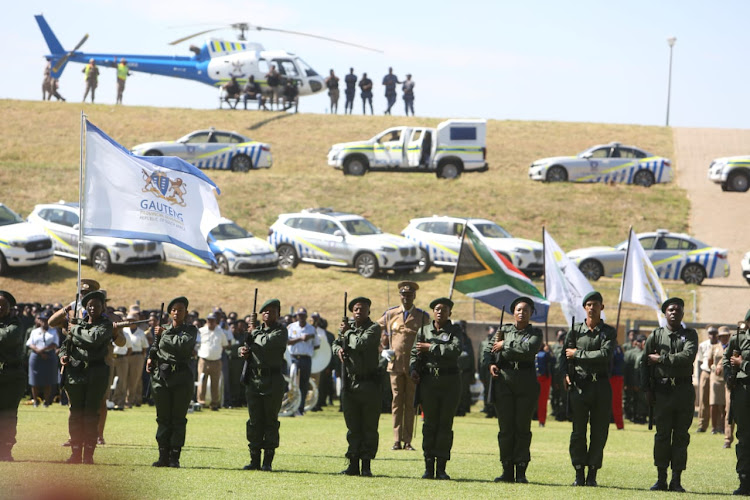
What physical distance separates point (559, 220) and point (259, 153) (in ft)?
39.7

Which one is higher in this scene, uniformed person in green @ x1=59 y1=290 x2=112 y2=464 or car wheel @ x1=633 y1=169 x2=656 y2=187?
car wheel @ x1=633 y1=169 x2=656 y2=187

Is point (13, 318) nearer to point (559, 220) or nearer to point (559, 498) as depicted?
point (559, 498)

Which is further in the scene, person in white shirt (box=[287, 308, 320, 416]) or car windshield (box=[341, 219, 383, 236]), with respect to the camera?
car windshield (box=[341, 219, 383, 236])

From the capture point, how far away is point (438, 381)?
11.1 meters

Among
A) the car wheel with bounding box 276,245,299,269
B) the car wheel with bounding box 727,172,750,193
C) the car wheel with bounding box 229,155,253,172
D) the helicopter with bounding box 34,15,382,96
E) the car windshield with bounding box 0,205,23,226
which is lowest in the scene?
the car wheel with bounding box 276,245,299,269

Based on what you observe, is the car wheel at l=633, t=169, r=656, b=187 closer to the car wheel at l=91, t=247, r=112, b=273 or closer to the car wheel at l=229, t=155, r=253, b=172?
the car wheel at l=229, t=155, r=253, b=172

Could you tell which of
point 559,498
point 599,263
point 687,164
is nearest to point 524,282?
point 559,498

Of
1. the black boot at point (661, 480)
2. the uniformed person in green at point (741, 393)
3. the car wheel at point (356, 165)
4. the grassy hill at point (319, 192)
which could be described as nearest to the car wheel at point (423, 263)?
the grassy hill at point (319, 192)

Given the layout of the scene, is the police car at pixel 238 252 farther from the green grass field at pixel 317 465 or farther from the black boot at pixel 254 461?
the black boot at pixel 254 461

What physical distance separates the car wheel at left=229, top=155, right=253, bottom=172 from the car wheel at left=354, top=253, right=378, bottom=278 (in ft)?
39.4

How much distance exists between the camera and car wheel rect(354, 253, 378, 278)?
32.6 meters

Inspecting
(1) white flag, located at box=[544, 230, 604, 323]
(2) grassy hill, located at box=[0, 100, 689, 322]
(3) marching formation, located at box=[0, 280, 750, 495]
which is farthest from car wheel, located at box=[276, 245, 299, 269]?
(3) marching formation, located at box=[0, 280, 750, 495]

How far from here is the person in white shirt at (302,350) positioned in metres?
20.0

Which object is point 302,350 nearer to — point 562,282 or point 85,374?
point 562,282
